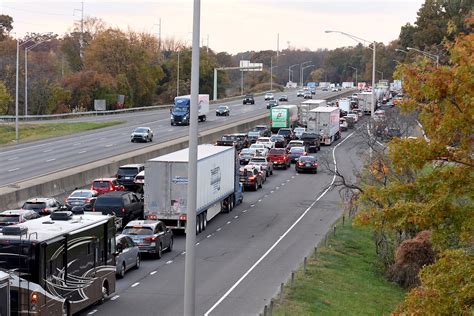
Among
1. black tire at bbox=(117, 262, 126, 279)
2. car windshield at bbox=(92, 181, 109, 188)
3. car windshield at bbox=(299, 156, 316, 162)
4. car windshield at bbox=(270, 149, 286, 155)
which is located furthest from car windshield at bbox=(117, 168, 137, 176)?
black tire at bbox=(117, 262, 126, 279)

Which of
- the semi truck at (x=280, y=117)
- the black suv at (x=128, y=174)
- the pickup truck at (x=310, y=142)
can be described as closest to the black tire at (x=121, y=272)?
the black suv at (x=128, y=174)

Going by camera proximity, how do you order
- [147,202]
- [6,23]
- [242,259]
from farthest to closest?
1. [6,23]
2. [147,202]
3. [242,259]

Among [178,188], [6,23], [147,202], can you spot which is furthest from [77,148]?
[6,23]

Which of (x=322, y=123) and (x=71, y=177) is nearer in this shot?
(x=71, y=177)

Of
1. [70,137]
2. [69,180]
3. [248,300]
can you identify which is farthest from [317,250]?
[70,137]

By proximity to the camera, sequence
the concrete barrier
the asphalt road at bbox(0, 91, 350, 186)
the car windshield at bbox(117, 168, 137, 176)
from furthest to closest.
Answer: the asphalt road at bbox(0, 91, 350, 186), the car windshield at bbox(117, 168, 137, 176), the concrete barrier

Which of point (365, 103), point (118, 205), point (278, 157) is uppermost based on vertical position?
point (365, 103)

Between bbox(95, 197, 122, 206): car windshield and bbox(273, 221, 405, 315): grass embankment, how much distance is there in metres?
8.59

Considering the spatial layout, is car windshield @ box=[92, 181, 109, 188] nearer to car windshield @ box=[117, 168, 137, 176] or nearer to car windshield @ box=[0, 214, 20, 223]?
car windshield @ box=[117, 168, 137, 176]

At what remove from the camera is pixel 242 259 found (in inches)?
1332

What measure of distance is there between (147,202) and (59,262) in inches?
655

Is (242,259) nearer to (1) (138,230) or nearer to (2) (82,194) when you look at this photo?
(1) (138,230)

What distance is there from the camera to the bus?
2008cm

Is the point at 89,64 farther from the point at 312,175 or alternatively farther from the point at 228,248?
the point at 228,248
